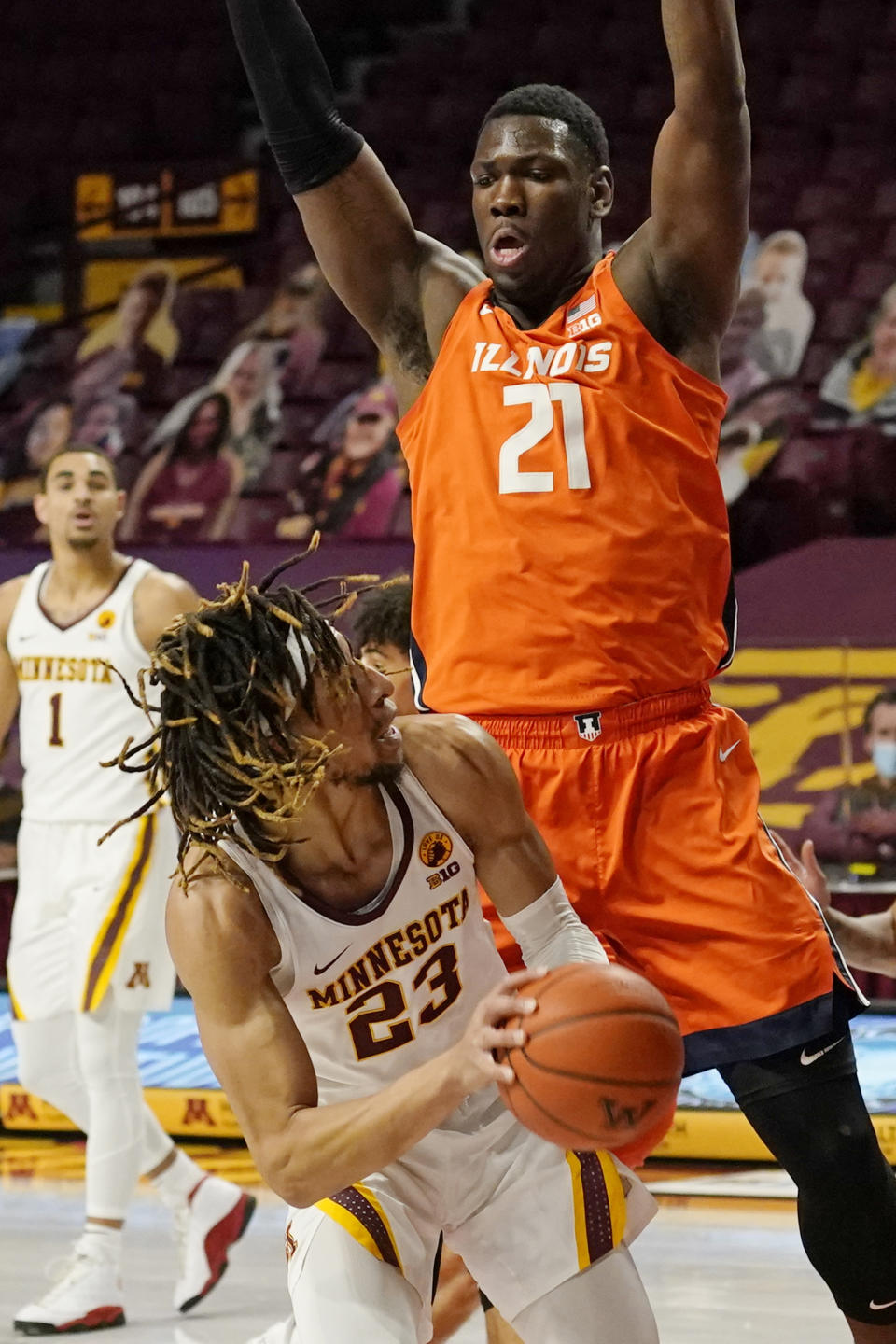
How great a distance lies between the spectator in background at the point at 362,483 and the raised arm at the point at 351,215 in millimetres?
5288

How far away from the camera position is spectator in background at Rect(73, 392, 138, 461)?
9938 millimetres

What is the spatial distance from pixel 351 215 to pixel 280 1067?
1.42 metres

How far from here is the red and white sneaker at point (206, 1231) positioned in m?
4.34

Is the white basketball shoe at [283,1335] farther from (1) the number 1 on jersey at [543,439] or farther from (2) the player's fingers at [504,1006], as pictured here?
(1) the number 1 on jersey at [543,439]

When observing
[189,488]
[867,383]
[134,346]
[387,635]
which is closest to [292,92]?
[387,635]

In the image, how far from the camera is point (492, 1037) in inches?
76.5

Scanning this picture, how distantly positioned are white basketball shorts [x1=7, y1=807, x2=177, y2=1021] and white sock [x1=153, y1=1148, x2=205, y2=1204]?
1.33 ft

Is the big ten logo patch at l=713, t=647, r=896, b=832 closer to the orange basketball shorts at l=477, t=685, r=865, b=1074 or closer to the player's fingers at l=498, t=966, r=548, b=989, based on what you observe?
the orange basketball shorts at l=477, t=685, r=865, b=1074

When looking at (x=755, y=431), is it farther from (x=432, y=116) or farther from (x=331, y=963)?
(x=331, y=963)

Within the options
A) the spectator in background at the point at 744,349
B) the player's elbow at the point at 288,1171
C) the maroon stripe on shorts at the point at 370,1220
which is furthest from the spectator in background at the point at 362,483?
the player's elbow at the point at 288,1171

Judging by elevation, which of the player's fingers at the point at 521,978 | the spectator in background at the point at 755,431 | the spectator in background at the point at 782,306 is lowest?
the player's fingers at the point at 521,978

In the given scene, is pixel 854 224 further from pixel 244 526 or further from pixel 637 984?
pixel 637 984

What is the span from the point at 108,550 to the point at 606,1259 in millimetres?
3158

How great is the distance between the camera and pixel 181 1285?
14.3 ft
